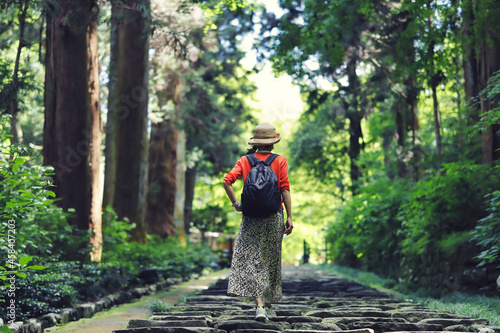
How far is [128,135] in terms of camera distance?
14.0 metres

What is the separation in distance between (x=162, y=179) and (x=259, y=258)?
55.6 ft

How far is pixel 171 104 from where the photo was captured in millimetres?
23484

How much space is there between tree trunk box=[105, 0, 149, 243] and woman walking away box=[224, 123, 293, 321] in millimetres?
8144

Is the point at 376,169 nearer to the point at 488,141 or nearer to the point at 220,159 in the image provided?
the point at 220,159

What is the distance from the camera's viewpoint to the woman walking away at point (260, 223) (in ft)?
18.9

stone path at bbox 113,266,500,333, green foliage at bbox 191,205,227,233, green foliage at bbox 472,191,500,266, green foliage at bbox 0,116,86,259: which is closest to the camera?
stone path at bbox 113,266,500,333

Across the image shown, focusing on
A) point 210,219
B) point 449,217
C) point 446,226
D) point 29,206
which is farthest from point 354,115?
point 29,206

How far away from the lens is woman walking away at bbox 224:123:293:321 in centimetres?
575

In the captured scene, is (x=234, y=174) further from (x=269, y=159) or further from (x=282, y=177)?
(x=282, y=177)

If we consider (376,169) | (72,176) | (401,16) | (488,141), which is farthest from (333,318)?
(376,169)

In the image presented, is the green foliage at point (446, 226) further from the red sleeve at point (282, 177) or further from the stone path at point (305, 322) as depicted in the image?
the red sleeve at point (282, 177)

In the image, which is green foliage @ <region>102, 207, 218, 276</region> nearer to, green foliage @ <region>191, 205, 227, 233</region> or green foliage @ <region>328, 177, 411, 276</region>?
green foliage @ <region>328, 177, 411, 276</region>

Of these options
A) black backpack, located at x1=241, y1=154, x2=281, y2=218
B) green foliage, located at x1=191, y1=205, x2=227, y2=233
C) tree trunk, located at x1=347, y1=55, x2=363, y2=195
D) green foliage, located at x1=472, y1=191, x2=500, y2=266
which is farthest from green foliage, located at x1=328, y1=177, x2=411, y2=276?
green foliage, located at x1=191, y1=205, x2=227, y2=233

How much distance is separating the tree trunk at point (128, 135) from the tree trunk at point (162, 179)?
7841mm
